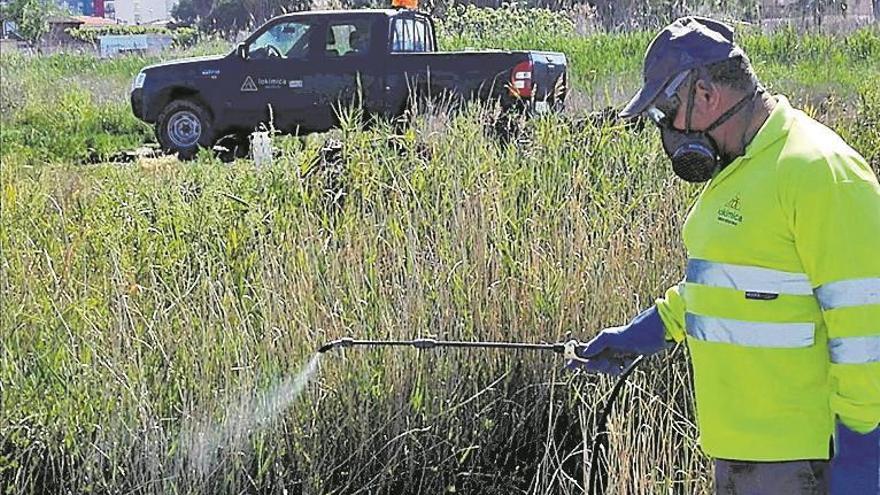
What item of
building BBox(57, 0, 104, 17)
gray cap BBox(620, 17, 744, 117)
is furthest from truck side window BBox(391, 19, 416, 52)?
building BBox(57, 0, 104, 17)

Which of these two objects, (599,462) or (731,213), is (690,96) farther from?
(599,462)

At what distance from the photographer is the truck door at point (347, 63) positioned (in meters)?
11.0

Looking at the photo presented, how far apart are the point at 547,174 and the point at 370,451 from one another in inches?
59.5

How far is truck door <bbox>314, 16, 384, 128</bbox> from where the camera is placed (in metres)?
11.0

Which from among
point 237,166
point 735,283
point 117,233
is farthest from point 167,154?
point 735,283

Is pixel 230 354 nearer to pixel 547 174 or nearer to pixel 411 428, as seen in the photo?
pixel 411 428

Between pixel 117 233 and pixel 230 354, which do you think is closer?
pixel 230 354

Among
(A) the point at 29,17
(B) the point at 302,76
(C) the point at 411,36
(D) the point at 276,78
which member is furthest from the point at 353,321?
(A) the point at 29,17

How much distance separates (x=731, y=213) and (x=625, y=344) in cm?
60

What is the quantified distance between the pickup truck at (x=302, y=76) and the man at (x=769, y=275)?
8251 millimetres

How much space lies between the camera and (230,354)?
138 inches

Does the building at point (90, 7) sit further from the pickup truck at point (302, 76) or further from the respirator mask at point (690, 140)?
the respirator mask at point (690, 140)

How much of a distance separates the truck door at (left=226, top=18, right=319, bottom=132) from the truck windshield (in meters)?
0.86

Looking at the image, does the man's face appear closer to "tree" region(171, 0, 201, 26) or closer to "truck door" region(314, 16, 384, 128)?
"truck door" region(314, 16, 384, 128)
